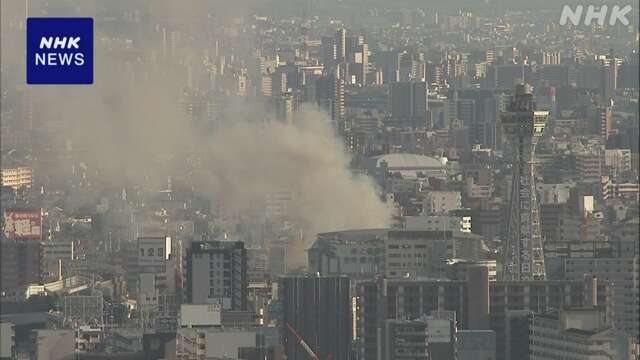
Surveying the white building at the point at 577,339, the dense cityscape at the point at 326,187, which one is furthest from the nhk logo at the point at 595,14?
the white building at the point at 577,339

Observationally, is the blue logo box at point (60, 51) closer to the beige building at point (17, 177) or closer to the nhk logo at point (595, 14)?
the nhk logo at point (595, 14)

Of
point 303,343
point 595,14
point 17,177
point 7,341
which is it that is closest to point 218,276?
point 303,343

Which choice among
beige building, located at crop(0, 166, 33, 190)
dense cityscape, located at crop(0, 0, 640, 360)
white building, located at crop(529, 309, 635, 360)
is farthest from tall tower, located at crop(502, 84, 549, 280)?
beige building, located at crop(0, 166, 33, 190)

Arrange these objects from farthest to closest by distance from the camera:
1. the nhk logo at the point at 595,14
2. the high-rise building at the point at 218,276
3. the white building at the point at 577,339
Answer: the nhk logo at the point at 595,14, the high-rise building at the point at 218,276, the white building at the point at 577,339

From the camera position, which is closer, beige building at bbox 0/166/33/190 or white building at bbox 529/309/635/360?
white building at bbox 529/309/635/360

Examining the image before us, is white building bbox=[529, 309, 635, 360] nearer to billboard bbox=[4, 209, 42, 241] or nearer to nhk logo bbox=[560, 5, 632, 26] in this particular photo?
nhk logo bbox=[560, 5, 632, 26]

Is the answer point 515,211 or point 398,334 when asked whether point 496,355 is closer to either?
point 398,334

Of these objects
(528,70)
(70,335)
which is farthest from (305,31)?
(70,335)
